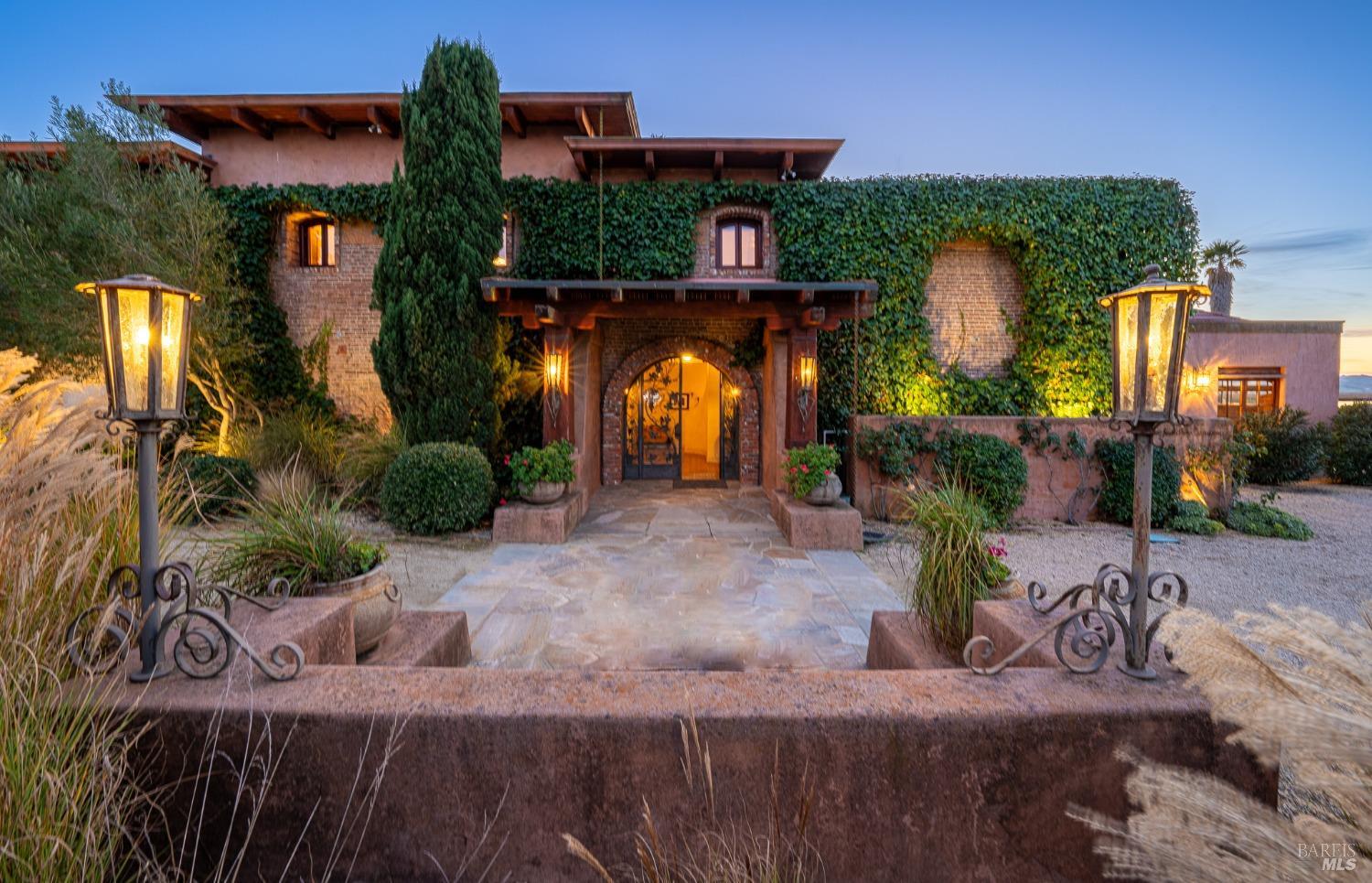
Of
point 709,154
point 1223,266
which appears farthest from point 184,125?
point 1223,266

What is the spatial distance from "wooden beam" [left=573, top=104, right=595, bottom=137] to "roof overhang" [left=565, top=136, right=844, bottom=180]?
0.71 metres

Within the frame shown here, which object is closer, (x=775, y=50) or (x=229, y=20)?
(x=229, y=20)

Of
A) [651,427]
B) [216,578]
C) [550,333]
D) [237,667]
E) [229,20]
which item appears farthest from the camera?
[229,20]

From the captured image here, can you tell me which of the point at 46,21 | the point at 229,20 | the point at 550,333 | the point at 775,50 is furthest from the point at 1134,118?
the point at 46,21

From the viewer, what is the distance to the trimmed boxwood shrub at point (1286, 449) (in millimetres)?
11672

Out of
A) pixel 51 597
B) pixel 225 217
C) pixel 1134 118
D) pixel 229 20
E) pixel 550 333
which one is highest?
pixel 229 20

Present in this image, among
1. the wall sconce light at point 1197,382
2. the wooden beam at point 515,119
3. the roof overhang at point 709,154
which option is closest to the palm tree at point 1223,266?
the wall sconce light at point 1197,382

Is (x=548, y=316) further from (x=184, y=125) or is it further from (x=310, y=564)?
(x=184, y=125)

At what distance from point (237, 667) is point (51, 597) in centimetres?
57

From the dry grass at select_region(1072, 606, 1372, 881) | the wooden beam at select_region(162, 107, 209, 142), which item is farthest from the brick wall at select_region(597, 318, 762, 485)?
the dry grass at select_region(1072, 606, 1372, 881)

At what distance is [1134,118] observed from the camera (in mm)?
12781

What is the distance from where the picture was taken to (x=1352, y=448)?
11.9 metres

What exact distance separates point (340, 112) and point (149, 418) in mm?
11644

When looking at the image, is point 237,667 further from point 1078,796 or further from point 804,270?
point 804,270
